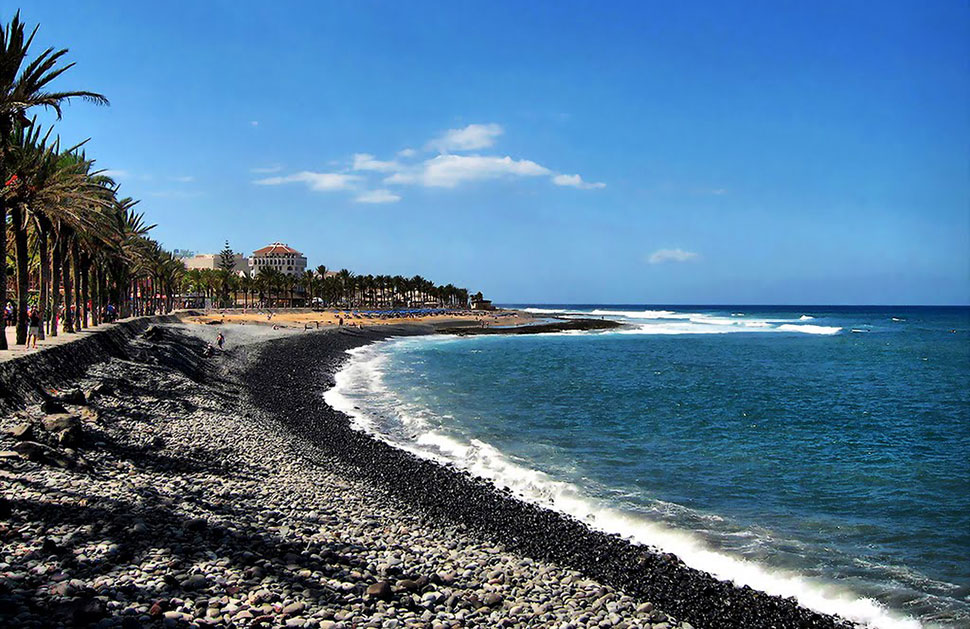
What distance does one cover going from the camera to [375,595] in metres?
8.46

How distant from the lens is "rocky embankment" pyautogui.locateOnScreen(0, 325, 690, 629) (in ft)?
24.2

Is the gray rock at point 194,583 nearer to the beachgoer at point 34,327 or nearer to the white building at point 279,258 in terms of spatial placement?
the beachgoer at point 34,327

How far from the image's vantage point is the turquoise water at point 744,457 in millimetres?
11625

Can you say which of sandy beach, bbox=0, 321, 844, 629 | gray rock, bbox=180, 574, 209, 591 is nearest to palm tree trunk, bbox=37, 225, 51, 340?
sandy beach, bbox=0, 321, 844, 629

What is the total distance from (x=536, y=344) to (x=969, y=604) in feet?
208

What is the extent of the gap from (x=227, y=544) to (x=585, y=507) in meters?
8.40

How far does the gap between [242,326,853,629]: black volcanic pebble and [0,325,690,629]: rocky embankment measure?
32cm

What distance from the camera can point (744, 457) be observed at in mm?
20078

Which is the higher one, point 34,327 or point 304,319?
point 34,327

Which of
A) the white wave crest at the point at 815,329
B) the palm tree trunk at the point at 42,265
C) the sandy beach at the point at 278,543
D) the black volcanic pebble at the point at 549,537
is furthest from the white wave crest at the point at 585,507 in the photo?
the white wave crest at the point at 815,329

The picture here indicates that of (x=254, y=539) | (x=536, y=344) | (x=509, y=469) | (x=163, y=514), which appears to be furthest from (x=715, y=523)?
(x=536, y=344)

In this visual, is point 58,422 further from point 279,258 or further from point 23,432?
point 279,258

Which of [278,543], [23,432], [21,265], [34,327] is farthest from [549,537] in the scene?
[21,265]

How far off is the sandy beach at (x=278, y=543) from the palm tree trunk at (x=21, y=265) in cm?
739
